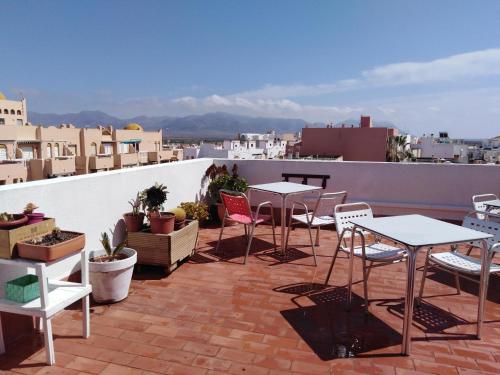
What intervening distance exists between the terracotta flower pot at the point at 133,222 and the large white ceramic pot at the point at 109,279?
2.34 feet

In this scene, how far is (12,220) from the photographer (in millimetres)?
2057

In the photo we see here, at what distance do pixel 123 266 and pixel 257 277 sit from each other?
1255 mm

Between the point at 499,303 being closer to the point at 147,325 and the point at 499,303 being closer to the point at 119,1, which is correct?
the point at 147,325

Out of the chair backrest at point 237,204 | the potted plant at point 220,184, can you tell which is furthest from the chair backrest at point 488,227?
the potted plant at point 220,184

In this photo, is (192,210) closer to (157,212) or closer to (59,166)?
(157,212)

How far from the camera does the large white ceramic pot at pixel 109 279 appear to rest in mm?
2715

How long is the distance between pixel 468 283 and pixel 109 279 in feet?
10.6

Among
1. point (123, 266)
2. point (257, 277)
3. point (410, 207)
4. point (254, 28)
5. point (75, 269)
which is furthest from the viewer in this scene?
point (254, 28)

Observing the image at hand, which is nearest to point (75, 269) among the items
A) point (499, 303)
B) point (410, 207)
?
point (499, 303)

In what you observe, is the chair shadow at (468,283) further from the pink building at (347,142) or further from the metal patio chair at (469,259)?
the pink building at (347,142)

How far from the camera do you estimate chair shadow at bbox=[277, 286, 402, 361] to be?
2174mm

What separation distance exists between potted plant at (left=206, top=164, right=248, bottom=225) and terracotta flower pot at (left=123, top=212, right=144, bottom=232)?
1841 millimetres

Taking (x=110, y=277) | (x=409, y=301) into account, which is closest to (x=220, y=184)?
(x=110, y=277)

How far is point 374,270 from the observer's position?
11.6 feet
